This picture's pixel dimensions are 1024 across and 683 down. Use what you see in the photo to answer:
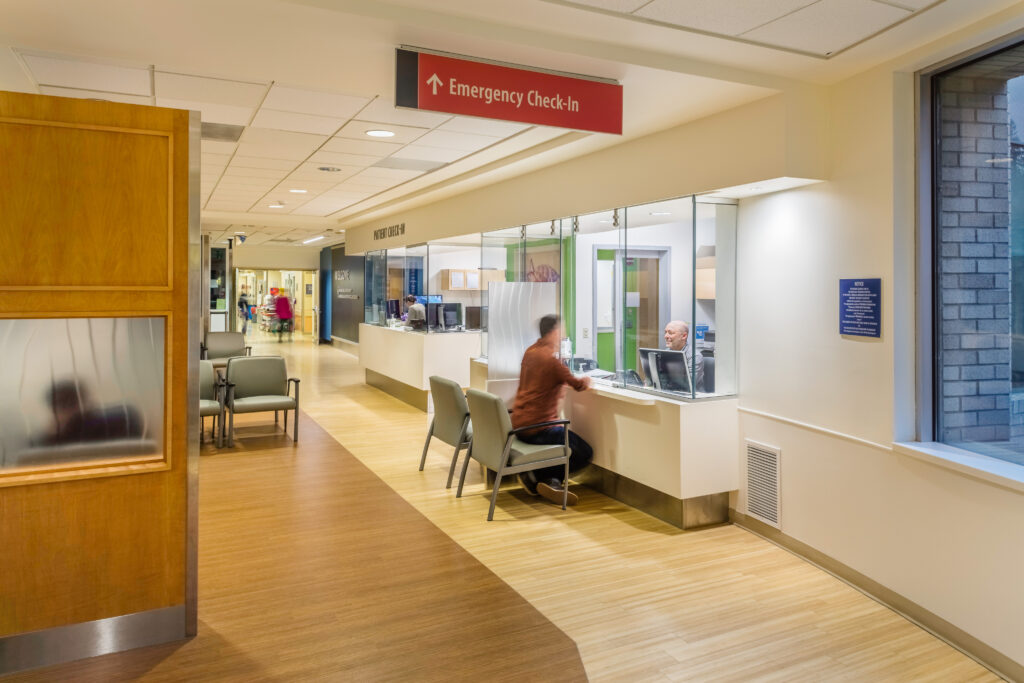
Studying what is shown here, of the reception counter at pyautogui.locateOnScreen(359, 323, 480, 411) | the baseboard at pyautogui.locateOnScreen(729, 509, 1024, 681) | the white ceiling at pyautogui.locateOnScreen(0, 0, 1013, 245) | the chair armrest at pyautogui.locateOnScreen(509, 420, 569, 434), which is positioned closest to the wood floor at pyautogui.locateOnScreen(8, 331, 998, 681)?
the baseboard at pyautogui.locateOnScreen(729, 509, 1024, 681)

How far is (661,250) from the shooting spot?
5.16m

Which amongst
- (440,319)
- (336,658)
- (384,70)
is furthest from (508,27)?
(440,319)

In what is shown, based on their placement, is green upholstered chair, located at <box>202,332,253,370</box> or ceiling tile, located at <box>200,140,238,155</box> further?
green upholstered chair, located at <box>202,332,253,370</box>

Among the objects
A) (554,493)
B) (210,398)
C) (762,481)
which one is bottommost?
(554,493)

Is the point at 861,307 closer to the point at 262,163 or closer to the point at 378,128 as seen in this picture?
the point at 378,128

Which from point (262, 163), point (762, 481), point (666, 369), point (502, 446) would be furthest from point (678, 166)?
point (262, 163)

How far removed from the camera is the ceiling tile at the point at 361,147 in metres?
5.57

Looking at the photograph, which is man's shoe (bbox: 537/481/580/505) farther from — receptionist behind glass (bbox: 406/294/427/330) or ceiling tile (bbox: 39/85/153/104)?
receptionist behind glass (bbox: 406/294/427/330)

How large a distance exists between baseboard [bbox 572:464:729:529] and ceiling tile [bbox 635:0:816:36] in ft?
9.73

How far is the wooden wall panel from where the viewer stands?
2.76 m

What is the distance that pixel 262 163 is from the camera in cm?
660

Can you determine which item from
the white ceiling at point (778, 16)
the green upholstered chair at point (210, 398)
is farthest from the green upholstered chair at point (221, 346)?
the white ceiling at point (778, 16)

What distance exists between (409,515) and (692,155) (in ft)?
10.5

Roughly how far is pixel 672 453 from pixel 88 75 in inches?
170
